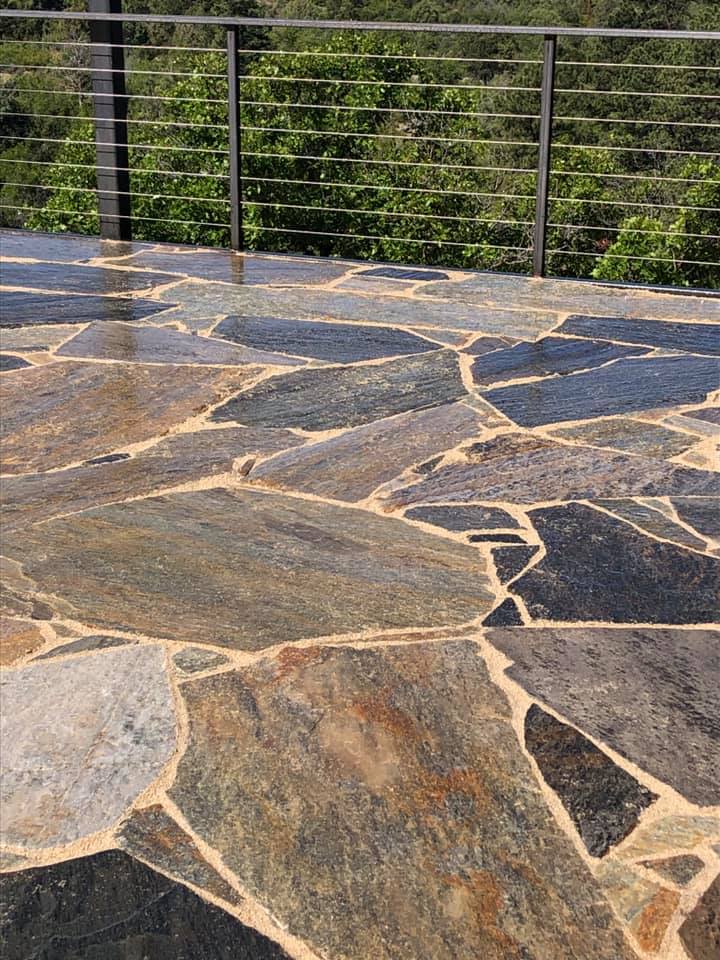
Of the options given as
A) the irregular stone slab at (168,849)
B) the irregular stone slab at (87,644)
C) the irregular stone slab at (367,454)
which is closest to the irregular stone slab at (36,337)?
the irregular stone slab at (367,454)

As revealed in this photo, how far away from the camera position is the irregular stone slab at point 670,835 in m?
1.65

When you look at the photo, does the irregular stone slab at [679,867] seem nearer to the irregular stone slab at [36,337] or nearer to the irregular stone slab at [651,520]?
the irregular stone slab at [651,520]

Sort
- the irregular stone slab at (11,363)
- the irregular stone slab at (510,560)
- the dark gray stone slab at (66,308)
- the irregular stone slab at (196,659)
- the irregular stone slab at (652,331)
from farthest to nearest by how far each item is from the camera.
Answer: the dark gray stone slab at (66,308) → the irregular stone slab at (652,331) → the irregular stone slab at (11,363) → the irregular stone slab at (510,560) → the irregular stone slab at (196,659)

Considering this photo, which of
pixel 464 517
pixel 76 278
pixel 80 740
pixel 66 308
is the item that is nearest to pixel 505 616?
pixel 464 517

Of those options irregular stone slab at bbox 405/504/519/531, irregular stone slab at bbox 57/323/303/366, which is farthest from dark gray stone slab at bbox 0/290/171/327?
irregular stone slab at bbox 405/504/519/531

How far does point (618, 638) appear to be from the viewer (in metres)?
2.22

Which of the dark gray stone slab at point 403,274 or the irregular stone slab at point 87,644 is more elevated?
the dark gray stone slab at point 403,274

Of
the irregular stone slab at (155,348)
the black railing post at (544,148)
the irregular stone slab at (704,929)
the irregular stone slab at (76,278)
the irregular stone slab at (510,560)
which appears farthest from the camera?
the irregular stone slab at (76,278)

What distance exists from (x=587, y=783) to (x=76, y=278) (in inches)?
161

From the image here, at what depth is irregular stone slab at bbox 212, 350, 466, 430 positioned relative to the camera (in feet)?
11.5

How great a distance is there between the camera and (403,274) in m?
5.53

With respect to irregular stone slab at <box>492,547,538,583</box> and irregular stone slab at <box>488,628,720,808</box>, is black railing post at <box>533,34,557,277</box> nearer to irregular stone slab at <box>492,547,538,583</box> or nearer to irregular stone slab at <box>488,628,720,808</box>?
irregular stone slab at <box>492,547,538,583</box>

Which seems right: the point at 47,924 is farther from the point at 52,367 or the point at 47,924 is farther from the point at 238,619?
the point at 52,367

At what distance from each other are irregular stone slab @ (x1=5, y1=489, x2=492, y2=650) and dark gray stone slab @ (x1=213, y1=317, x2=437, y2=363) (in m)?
1.38
